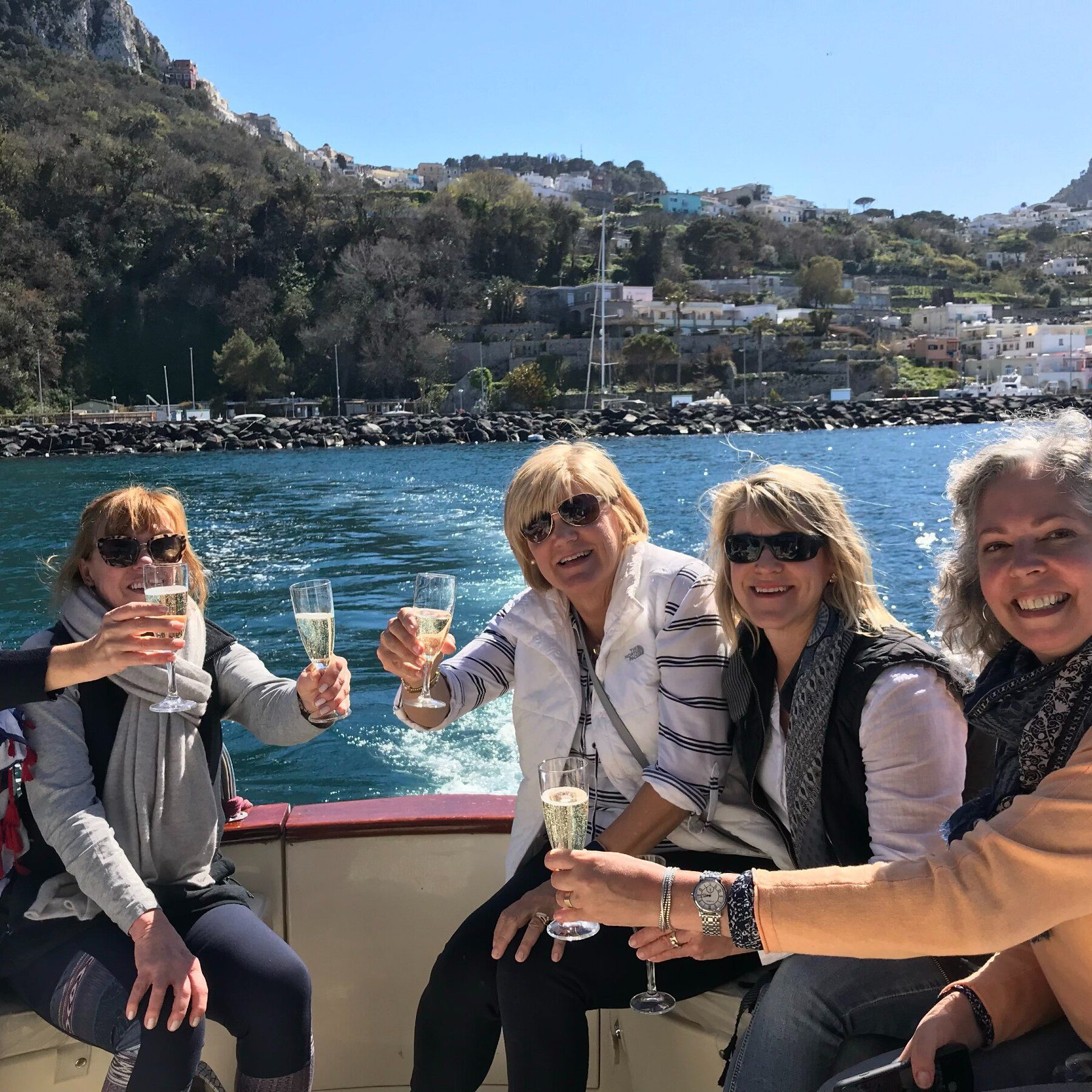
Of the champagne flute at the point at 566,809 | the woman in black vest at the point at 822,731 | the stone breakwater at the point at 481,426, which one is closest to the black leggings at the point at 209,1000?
the champagne flute at the point at 566,809

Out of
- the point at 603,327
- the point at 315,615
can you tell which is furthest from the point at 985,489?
the point at 603,327

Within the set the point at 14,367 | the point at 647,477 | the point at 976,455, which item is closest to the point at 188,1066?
the point at 976,455

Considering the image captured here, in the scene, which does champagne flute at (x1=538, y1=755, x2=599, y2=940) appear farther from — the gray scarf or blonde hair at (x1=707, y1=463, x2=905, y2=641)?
the gray scarf

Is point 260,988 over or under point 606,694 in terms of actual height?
under

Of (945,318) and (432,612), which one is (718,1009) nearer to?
(432,612)

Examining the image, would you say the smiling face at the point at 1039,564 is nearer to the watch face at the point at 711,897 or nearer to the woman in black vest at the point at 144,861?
the watch face at the point at 711,897

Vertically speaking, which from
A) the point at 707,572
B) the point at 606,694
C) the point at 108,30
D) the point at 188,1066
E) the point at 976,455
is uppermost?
the point at 108,30

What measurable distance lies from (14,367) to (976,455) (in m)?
57.6

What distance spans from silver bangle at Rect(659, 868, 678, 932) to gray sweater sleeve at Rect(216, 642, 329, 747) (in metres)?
0.91

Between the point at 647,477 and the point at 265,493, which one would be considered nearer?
the point at 265,493

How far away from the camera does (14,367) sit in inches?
2026

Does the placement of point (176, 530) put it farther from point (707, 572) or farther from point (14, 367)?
point (14, 367)

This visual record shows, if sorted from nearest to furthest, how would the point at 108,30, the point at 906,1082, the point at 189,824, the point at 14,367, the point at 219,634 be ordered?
the point at 906,1082 → the point at 189,824 → the point at 219,634 → the point at 14,367 → the point at 108,30

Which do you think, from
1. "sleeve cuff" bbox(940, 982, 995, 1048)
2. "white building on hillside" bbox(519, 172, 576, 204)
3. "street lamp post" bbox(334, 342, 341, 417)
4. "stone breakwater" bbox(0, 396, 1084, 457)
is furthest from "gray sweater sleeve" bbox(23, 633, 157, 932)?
"white building on hillside" bbox(519, 172, 576, 204)
